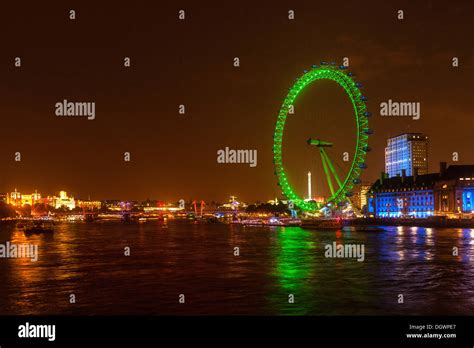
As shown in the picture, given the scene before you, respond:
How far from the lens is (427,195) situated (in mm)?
127875

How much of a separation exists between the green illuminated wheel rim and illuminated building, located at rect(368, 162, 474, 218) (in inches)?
1718

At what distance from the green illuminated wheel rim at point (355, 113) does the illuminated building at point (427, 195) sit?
1718 inches

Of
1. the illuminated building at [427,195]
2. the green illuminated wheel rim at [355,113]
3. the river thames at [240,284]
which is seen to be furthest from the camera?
the illuminated building at [427,195]

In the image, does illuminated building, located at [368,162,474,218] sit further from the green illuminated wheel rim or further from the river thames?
the river thames

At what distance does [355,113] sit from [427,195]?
66.8 metres

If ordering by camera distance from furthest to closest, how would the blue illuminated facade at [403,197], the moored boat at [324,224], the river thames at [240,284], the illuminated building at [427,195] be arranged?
the blue illuminated facade at [403,197] → the illuminated building at [427,195] → the moored boat at [324,224] → the river thames at [240,284]

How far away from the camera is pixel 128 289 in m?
23.9

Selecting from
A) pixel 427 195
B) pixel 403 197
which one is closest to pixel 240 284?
pixel 427 195

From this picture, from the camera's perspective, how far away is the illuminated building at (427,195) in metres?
114

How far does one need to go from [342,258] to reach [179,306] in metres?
20.6

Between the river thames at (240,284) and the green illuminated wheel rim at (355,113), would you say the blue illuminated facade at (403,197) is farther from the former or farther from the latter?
the river thames at (240,284)

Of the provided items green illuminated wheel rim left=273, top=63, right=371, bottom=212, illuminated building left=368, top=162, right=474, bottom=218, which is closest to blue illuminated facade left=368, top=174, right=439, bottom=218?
illuminated building left=368, top=162, right=474, bottom=218


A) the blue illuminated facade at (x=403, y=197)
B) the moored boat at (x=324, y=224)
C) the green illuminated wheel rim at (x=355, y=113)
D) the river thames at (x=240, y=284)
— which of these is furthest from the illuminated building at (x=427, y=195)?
the river thames at (x=240, y=284)

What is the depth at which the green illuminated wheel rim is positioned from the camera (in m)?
67.2
